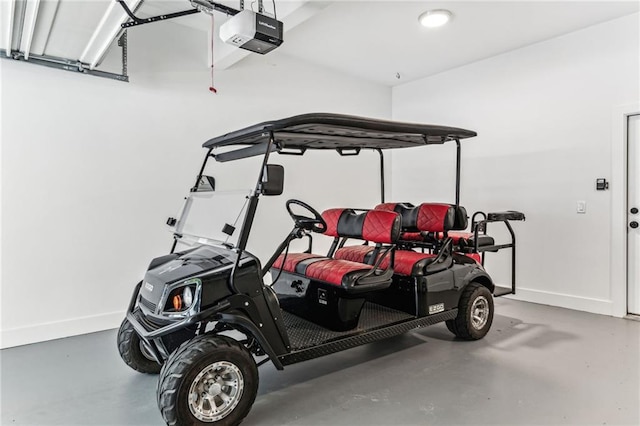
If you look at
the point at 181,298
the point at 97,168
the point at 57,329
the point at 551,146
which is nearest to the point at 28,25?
the point at 97,168

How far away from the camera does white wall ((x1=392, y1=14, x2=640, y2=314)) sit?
4465 millimetres

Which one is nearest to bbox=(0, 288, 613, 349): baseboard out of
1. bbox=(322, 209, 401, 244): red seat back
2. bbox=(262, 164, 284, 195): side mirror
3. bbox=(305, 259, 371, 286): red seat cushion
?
bbox=(305, 259, 371, 286): red seat cushion

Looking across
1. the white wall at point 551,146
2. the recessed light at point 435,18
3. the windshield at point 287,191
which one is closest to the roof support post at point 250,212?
the windshield at point 287,191

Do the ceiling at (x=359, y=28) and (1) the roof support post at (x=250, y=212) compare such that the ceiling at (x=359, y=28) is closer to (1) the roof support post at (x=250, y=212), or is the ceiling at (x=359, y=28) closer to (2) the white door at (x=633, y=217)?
(2) the white door at (x=633, y=217)

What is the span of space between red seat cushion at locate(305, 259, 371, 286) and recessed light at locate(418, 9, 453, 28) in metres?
2.91

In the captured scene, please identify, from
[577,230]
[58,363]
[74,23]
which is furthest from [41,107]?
[577,230]

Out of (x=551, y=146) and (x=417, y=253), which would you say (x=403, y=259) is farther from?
(x=551, y=146)

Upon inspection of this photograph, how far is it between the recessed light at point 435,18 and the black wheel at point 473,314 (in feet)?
9.34

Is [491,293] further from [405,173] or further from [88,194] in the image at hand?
[88,194]

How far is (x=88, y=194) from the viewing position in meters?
3.90

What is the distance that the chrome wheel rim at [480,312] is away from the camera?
368 cm

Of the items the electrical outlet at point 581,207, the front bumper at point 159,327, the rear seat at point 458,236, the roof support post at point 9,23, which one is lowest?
the front bumper at point 159,327

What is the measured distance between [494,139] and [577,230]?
1.60 metres

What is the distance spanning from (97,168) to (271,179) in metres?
2.50
